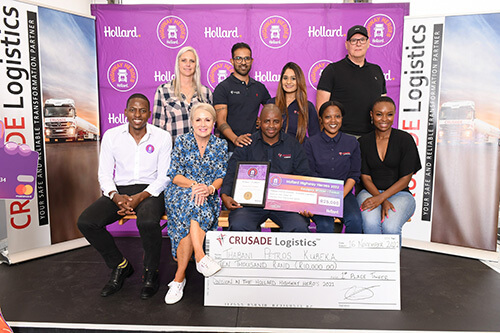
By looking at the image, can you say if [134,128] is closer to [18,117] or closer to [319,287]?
[18,117]

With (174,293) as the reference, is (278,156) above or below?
above

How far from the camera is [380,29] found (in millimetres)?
4082

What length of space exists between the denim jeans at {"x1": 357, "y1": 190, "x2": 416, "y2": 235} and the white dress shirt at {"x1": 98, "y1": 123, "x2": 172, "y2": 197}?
1.75 metres

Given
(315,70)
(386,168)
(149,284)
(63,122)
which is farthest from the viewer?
(315,70)

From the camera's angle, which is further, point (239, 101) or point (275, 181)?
point (239, 101)

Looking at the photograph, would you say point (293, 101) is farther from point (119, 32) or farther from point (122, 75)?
point (119, 32)

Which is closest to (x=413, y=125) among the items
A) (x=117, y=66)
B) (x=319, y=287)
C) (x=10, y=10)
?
(x=319, y=287)

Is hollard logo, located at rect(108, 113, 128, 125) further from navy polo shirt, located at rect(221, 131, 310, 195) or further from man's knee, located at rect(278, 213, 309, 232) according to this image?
man's knee, located at rect(278, 213, 309, 232)

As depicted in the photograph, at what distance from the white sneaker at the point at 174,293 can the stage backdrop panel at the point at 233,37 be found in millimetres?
2438

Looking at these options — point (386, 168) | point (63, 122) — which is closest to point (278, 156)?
point (386, 168)

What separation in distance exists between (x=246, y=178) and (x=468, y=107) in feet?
8.35

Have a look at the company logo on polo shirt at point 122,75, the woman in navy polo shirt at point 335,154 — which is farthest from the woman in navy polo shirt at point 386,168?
the company logo on polo shirt at point 122,75

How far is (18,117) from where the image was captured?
11.8 ft

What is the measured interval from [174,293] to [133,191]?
94 cm
